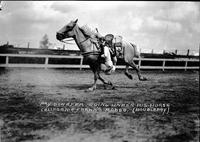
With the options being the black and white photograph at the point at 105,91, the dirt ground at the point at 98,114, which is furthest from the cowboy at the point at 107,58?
the dirt ground at the point at 98,114

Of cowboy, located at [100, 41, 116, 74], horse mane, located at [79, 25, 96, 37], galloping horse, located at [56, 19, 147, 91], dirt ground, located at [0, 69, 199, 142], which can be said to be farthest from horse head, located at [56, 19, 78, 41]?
dirt ground, located at [0, 69, 199, 142]

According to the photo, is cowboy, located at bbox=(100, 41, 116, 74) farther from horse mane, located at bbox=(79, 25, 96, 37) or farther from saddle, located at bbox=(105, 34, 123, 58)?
horse mane, located at bbox=(79, 25, 96, 37)

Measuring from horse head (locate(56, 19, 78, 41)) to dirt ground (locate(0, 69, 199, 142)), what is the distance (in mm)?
1394

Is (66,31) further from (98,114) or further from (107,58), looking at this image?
(98,114)

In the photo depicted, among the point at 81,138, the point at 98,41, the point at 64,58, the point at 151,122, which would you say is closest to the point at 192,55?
the point at 64,58

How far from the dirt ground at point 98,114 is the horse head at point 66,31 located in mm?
1394

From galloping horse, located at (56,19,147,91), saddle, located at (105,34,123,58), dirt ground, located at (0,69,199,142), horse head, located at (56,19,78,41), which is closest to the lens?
dirt ground, located at (0,69,199,142)

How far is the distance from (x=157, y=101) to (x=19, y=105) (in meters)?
2.91

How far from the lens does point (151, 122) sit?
3914mm

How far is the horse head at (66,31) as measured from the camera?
561cm

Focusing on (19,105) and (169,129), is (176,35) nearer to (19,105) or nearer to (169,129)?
(169,129)

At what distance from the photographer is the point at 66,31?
18.8ft

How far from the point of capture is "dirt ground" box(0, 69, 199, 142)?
11.5ft

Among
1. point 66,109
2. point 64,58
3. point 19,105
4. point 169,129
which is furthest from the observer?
point 64,58
